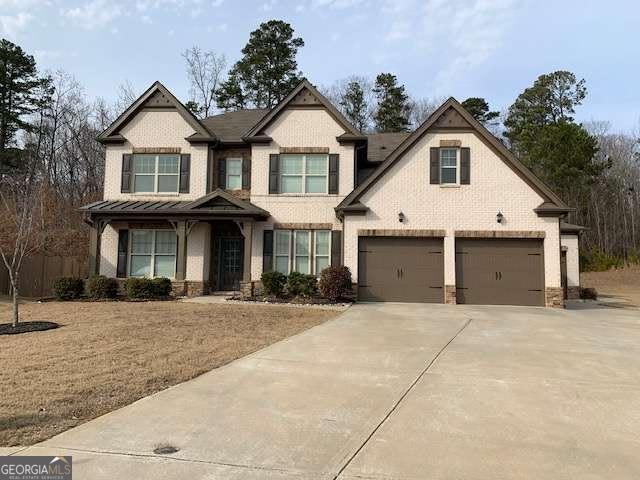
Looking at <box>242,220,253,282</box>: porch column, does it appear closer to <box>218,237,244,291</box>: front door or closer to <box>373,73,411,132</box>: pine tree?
<box>218,237,244,291</box>: front door

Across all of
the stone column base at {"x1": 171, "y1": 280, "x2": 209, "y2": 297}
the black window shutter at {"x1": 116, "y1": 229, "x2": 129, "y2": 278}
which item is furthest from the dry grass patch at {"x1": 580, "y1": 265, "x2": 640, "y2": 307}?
the black window shutter at {"x1": 116, "y1": 229, "x2": 129, "y2": 278}

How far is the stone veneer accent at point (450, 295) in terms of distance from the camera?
16062 millimetres

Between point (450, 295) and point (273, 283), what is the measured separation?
606cm

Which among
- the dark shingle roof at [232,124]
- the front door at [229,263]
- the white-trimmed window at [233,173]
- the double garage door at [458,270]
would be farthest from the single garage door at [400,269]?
the dark shingle roof at [232,124]

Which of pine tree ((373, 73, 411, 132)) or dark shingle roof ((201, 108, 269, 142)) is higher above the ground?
pine tree ((373, 73, 411, 132))

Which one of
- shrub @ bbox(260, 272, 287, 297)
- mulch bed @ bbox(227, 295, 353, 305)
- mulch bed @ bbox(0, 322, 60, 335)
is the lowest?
mulch bed @ bbox(0, 322, 60, 335)

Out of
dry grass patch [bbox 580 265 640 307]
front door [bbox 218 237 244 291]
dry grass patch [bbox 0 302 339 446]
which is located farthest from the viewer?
dry grass patch [bbox 580 265 640 307]

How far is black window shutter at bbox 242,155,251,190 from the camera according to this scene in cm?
1873

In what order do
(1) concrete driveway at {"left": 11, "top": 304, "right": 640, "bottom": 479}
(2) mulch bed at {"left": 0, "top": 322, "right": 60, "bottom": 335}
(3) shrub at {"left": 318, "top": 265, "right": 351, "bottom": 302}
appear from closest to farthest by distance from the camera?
(1) concrete driveway at {"left": 11, "top": 304, "right": 640, "bottom": 479} < (2) mulch bed at {"left": 0, "top": 322, "right": 60, "bottom": 335} < (3) shrub at {"left": 318, "top": 265, "right": 351, "bottom": 302}

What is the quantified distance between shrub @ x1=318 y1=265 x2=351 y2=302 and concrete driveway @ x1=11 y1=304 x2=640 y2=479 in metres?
6.35

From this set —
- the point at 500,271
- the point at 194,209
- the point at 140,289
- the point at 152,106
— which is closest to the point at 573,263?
the point at 500,271

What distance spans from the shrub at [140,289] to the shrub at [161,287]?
0.33ft

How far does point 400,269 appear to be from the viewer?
16.5 m

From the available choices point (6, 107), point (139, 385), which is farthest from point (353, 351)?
point (6, 107)
